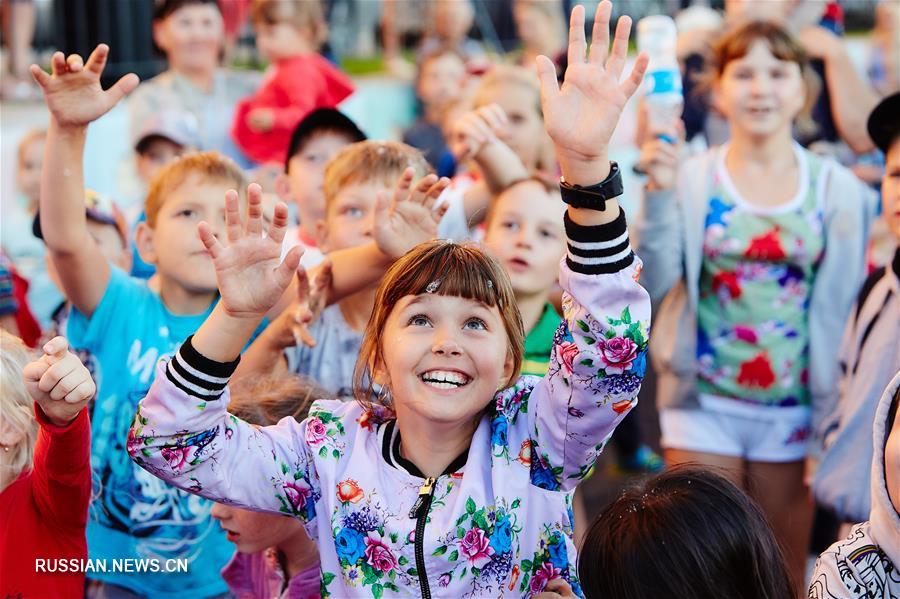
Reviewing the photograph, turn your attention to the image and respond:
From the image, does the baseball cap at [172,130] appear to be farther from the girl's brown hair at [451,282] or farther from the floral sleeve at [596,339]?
the floral sleeve at [596,339]

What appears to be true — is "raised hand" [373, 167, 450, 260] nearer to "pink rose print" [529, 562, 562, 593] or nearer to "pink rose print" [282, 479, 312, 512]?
"pink rose print" [282, 479, 312, 512]

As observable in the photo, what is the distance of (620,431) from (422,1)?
7054 millimetres

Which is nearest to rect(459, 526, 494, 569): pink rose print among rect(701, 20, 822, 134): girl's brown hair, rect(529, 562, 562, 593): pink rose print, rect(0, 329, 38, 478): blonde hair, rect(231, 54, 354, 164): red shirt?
rect(529, 562, 562, 593): pink rose print

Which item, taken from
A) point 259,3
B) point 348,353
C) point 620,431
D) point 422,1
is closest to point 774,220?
point 348,353

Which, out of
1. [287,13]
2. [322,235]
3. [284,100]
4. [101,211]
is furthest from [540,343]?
[287,13]

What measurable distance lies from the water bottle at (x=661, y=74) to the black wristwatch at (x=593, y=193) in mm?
1570

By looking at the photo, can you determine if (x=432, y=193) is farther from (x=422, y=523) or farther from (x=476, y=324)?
(x=422, y=523)

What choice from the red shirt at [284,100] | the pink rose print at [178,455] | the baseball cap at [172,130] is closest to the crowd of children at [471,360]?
the pink rose print at [178,455]

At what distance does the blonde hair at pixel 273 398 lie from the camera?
252 cm

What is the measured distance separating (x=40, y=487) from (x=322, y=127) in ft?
6.45

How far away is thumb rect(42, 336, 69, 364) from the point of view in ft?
6.47

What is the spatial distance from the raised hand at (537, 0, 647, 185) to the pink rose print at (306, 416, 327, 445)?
69cm

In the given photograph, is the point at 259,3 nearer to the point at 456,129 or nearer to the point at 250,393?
the point at 456,129

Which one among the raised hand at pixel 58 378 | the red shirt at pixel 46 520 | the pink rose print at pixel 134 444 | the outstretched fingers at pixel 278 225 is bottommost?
the red shirt at pixel 46 520
